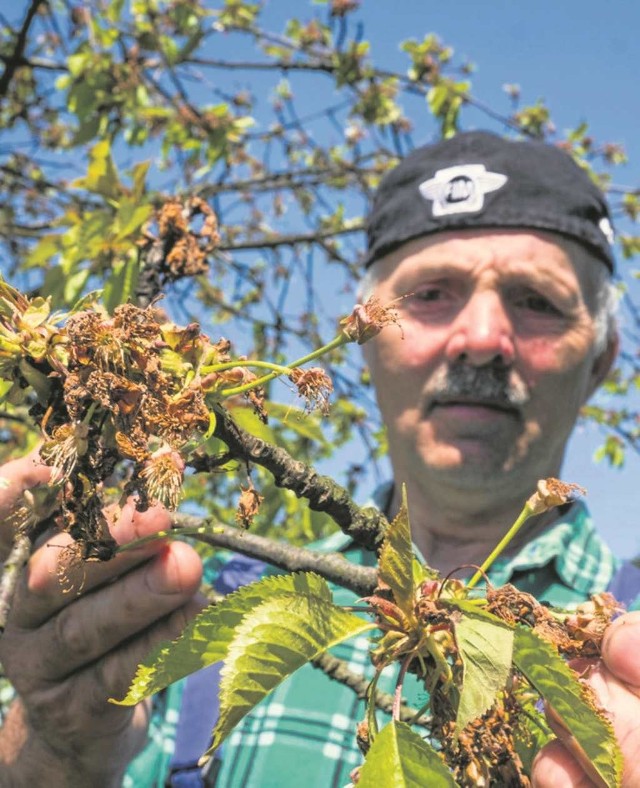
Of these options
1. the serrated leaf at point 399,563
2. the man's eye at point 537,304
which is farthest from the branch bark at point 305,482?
the man's eye at point 537,304

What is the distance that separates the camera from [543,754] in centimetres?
85

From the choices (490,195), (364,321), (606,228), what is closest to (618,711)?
(364,321)

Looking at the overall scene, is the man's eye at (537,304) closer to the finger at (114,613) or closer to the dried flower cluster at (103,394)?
the finger at (114,613)

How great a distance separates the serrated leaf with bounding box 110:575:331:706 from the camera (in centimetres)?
78

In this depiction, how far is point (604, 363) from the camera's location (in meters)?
3.00

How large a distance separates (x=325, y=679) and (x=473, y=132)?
2.03 metres

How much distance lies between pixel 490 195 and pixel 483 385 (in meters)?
0.72

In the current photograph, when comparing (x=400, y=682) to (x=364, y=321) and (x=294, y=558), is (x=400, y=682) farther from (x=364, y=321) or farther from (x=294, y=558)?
(x=364, y=321)

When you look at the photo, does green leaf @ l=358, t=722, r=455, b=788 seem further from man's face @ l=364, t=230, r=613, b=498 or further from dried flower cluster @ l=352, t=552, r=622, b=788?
man's face @ l=364, t=230, r=613, b=498

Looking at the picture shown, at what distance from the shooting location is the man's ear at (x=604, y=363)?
2.97 m

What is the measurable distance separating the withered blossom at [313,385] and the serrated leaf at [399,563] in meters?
0.18

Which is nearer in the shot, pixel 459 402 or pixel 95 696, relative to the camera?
pixel 95 696

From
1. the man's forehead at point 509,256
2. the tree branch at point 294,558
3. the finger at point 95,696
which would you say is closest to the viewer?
the tree branch at point 294,558

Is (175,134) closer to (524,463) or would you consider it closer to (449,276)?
(449,276)
